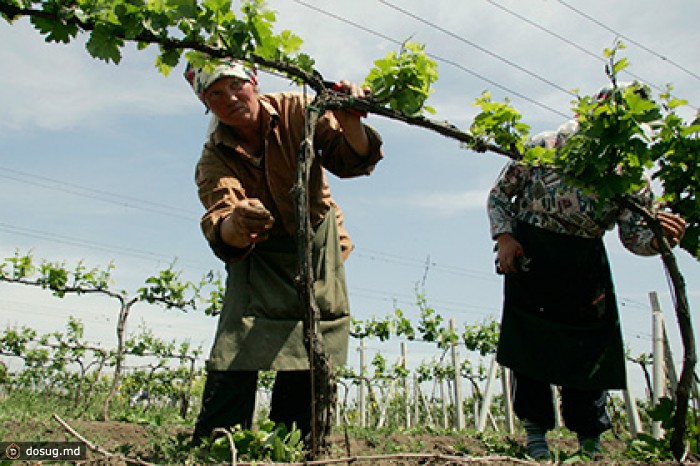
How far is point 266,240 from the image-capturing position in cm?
266

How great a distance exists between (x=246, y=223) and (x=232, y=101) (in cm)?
70

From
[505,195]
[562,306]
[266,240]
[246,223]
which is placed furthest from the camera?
[505,195]

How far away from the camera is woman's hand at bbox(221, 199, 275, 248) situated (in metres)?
2.09

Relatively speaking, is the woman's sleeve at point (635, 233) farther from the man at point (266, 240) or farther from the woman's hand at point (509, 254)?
the man at point (266, 240)

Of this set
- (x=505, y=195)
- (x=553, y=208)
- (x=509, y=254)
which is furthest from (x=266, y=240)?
(x=553, y=208)

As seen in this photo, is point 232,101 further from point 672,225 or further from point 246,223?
point 672,225

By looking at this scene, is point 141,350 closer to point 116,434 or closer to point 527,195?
point 116,434

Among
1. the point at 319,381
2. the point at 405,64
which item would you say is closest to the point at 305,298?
the point at 319,381

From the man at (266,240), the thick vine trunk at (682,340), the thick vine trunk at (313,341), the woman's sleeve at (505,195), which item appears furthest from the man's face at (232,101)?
the thick vine trunk at (682,340)

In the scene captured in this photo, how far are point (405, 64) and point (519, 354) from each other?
1685mm

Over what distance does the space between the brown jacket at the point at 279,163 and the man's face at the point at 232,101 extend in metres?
0.10

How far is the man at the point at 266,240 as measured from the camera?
2.47 meters

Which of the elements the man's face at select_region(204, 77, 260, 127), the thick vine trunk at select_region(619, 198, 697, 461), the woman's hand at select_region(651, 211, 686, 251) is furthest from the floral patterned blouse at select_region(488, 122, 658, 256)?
the man's face at select_region(204, 77, 260, 127)

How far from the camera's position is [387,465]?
7.77ft
